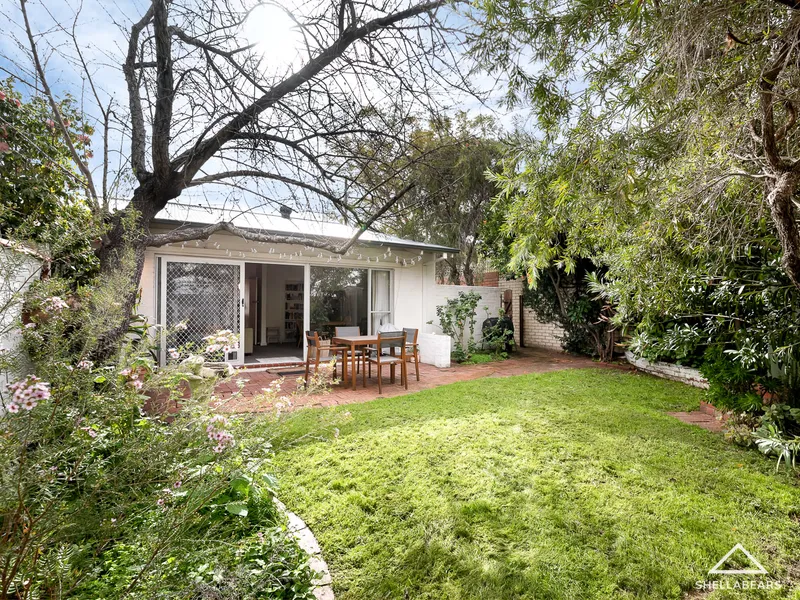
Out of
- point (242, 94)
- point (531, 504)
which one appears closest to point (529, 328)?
point (531, 504)

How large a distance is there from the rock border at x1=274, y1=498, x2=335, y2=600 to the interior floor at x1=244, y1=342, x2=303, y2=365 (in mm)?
6176

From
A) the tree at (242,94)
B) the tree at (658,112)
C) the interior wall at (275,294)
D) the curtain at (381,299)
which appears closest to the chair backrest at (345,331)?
the curtain at (381,299)

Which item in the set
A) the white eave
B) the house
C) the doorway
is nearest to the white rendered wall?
the house

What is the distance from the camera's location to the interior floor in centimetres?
863

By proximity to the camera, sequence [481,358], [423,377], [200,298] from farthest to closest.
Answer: [481,358] → [200,298] → [423,377]

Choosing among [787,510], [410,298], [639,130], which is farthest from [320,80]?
[410,298]

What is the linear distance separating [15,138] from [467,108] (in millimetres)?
3750

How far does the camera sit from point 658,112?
2.57 m

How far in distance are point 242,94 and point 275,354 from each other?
24.8 ft

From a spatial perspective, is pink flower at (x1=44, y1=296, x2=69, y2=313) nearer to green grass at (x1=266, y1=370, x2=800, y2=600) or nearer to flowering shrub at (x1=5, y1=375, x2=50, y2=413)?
flowering shrub at (x1=5, y1=375, x2=50, y2=413)

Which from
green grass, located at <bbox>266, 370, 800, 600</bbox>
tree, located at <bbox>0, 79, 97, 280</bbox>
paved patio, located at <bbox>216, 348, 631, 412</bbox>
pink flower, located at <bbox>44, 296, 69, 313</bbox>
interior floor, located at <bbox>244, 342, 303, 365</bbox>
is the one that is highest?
tree, located at <bbox>0, 79, 97, 280</bbox>

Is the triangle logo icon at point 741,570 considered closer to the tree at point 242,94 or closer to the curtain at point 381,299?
the tree at point 242,94
